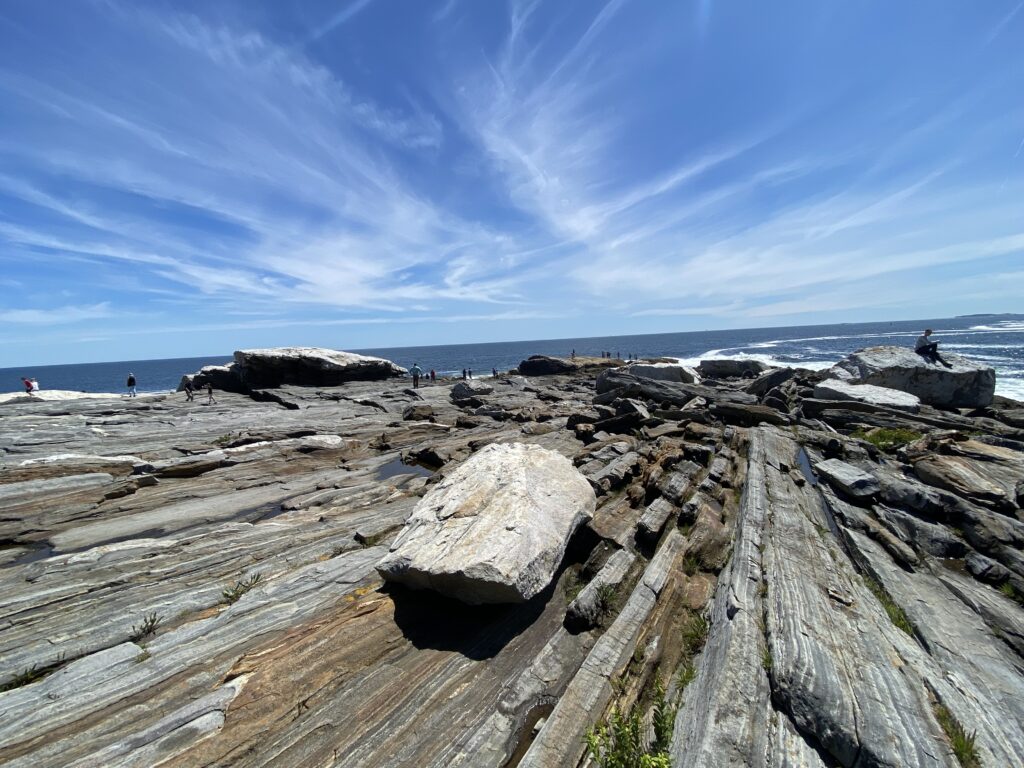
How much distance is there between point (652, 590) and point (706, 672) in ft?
5.55

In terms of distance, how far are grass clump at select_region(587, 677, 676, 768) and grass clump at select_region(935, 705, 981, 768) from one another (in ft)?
8.90

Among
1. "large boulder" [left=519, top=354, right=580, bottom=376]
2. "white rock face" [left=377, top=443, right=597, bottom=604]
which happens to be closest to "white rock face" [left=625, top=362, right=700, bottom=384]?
"large boulder" [left=519, top=354, right=580, bottom=376]

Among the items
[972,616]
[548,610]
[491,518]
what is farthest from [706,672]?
[972,616]

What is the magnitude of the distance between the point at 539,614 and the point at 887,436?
19772 mm

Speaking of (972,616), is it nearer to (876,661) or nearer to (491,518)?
(876,661)

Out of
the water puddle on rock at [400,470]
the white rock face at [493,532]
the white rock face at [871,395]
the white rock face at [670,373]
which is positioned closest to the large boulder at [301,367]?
the white rock face at [670,373]

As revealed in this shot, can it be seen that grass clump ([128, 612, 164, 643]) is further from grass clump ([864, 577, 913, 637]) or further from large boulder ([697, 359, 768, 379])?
large boulder ([697, 359, 768, 379])

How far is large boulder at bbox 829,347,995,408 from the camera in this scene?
23.9 m

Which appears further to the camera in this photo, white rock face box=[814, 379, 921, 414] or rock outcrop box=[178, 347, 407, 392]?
rock outcrop box=[178, 347, 407, 392]

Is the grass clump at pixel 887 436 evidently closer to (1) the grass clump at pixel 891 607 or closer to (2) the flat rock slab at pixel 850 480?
(2) the flat rock slab at pixel 850 480

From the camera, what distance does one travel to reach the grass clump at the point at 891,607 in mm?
6340

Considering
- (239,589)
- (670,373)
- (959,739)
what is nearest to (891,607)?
(959,739)

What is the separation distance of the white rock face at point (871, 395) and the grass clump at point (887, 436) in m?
3.31

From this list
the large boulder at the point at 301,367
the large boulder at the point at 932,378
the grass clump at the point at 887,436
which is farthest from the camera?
the large boulder at the point at 301,367
